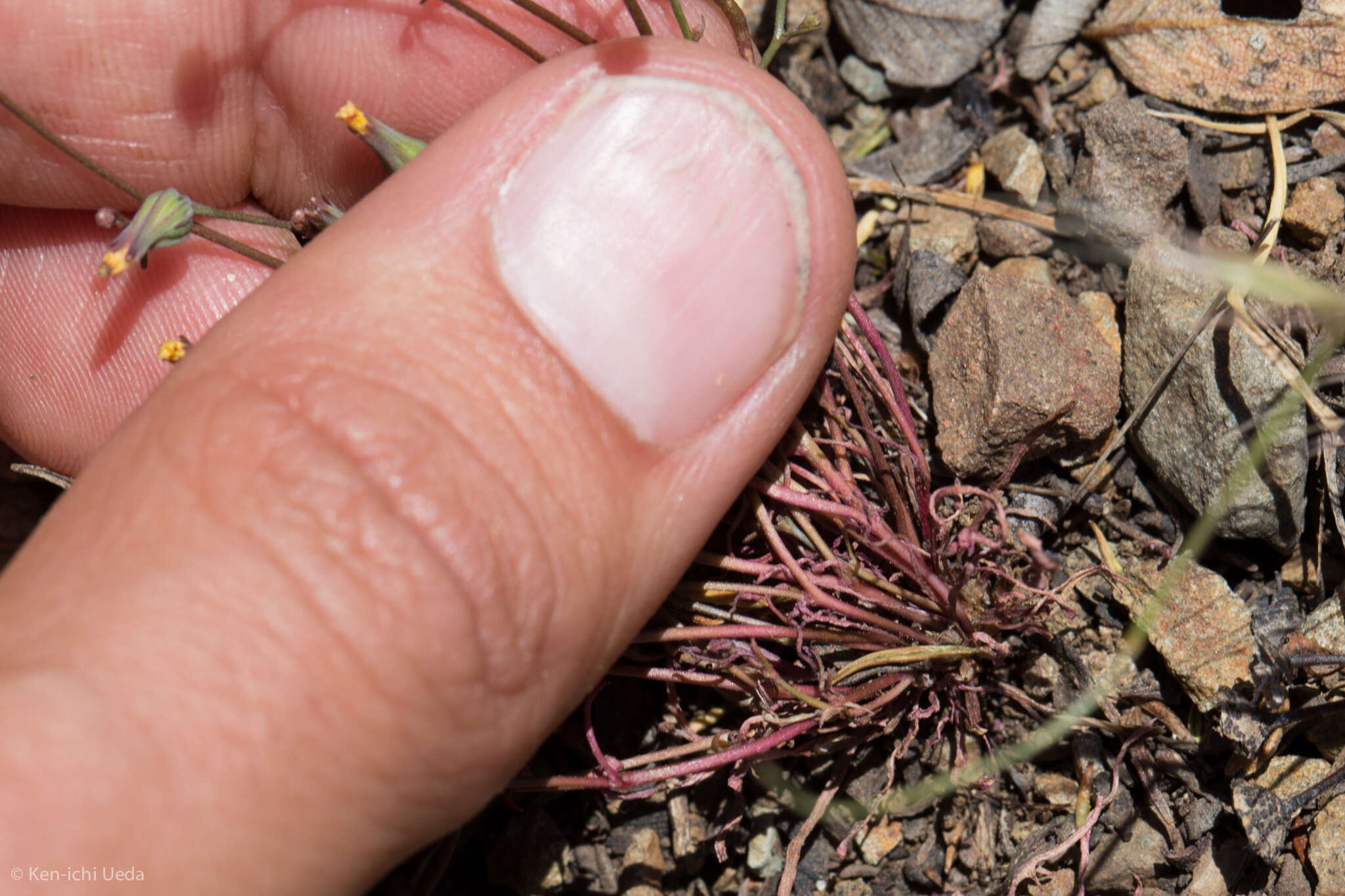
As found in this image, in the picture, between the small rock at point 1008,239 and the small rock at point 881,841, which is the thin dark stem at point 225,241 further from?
the small rock at point 881,841

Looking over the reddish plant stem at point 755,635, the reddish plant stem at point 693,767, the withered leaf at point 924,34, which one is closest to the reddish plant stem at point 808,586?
the reddish plant stem at point 755,635

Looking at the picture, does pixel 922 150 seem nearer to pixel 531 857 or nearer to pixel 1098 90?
pixel 1098 90

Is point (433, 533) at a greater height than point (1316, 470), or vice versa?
point (433, 533)

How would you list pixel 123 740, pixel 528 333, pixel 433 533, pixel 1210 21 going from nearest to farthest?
pixel 123 740
pixel 433 533
pixel 528 333
pixel 1210 21

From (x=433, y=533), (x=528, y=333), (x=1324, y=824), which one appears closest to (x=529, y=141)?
(x=528, y=333)

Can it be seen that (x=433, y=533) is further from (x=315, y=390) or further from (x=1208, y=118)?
(x=1208, y=118)

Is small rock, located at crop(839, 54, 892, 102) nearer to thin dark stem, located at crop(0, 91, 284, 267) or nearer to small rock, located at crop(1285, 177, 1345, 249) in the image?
small rock, located at crop(1285, 177, 1345, 249)

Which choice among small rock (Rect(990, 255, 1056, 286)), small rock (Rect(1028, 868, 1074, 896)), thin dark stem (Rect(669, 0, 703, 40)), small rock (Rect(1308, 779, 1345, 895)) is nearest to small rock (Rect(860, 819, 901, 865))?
small rock (Rect(1028, 868, 1074, 896))
